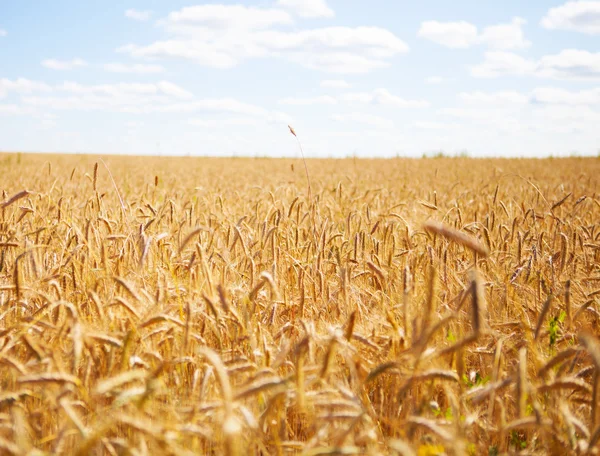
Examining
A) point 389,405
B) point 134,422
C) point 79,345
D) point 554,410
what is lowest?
point 389,405

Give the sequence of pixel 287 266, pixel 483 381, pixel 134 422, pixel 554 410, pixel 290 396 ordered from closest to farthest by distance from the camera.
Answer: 1. pixel 134 422
2. pixel 290 396
3. pixel 554 410
4. pixel 483 381
5. pixel 287 266

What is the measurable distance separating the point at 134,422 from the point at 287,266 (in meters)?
1.97

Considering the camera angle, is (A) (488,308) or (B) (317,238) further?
(B) (317,238)

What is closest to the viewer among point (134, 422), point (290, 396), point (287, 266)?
point (134, 422)

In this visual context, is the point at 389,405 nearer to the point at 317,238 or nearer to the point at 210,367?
the point at 210,367

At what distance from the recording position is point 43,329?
72.7 inches

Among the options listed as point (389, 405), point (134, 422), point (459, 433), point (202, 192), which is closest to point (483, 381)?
point (389, 405)

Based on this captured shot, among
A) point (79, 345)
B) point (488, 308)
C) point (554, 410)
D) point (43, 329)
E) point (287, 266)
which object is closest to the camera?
point (79, 345)

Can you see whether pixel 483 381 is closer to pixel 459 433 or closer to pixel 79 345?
pixel 459 433

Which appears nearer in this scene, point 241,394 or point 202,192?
point 241,394

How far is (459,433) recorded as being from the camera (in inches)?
49.3

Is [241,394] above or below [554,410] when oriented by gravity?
above

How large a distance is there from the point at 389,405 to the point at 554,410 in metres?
0.58

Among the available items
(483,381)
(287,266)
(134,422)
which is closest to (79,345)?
(134,422)
